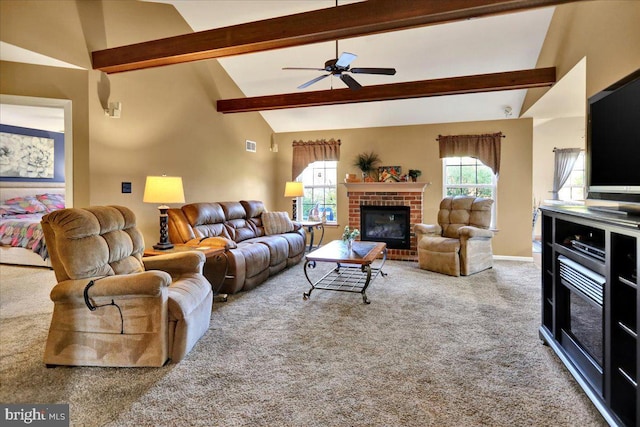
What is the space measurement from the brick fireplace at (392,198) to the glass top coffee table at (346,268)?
3.97ft

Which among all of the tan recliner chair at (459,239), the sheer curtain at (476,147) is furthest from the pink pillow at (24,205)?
the sheer curtain at (476,147)

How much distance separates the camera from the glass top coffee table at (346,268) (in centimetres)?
356

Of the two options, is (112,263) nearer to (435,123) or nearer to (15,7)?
(15,7)

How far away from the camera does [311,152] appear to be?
6828 mm

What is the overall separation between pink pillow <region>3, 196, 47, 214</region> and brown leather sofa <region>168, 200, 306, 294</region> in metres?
3.89

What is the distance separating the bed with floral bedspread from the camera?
199 inches

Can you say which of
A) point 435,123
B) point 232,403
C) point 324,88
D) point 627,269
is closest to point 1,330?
point 232,403

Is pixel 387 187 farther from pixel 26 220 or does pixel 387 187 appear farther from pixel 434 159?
pixel 26 220

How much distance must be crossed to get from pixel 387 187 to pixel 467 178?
140 centimetres

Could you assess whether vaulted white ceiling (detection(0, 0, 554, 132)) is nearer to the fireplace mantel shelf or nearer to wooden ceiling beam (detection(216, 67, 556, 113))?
wooden ceiling beam (detection(216, 67, 556, 113))

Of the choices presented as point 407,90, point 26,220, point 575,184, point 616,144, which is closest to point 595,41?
point 616,144

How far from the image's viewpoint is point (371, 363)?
2275mm

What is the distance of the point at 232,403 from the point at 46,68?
141 inches

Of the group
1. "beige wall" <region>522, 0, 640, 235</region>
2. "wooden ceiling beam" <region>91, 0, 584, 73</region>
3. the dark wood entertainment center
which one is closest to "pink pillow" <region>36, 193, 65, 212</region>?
"wooden ceiling beam" <region>91, 0, 584, 73</region>
